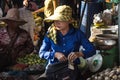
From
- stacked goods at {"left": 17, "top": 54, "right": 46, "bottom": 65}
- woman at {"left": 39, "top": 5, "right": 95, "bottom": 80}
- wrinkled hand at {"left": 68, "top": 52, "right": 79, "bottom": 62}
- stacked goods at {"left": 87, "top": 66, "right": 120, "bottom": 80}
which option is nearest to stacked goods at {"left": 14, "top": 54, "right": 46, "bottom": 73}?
stacked goods at {"left": 17, "top": 54, "right": 46, "bottom": 65}

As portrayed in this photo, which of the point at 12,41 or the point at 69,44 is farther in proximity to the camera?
the point at 12,41

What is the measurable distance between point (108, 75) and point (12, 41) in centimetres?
182

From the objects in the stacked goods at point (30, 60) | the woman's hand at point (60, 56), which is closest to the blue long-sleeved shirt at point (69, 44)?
the woman's hand at point (60, 56)

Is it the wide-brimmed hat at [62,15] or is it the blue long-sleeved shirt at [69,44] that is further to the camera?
the blue long-sleeved shirt at [69,44]

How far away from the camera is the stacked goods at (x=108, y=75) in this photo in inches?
226

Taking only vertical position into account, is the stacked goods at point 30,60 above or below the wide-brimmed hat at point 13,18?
below

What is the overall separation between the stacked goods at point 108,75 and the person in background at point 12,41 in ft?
4.59

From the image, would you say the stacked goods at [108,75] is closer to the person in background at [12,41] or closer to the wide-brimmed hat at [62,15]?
the wide-brimmed hat at [62,15]

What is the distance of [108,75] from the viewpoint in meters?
5.81

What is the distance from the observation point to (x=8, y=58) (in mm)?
6676

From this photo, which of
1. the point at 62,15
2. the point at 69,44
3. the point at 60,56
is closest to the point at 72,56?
the point at 60,56

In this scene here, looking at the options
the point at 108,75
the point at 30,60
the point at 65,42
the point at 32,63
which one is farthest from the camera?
the point at 30,60

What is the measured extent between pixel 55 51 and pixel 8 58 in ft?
4.28

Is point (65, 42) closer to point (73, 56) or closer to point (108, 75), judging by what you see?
point (73, 56)
